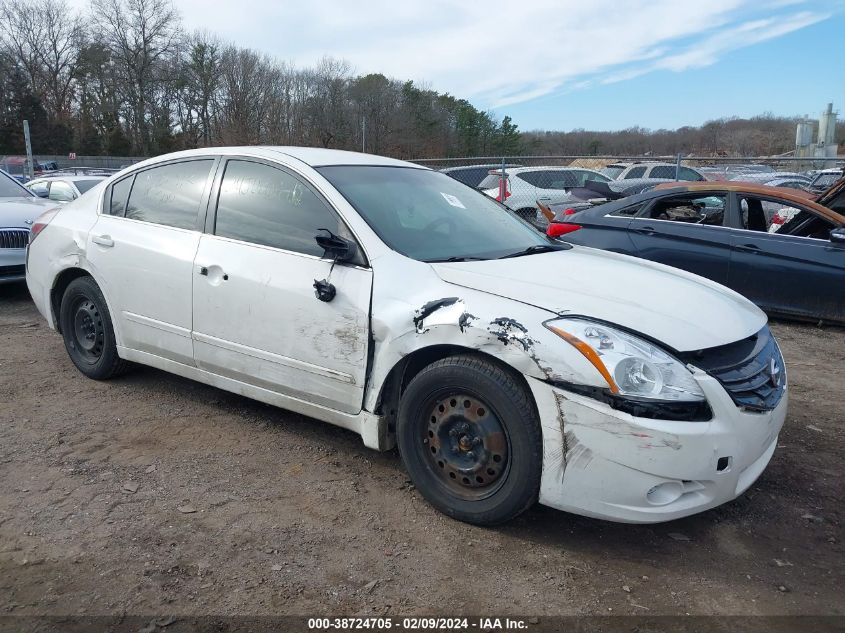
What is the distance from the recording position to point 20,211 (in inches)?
295

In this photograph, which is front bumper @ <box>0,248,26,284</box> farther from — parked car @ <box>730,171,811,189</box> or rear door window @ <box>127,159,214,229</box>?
parked car @ <box>730,171,811,189</box>

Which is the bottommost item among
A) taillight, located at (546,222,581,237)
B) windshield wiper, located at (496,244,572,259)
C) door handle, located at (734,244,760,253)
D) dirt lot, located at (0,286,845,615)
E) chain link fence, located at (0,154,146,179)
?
dirt lot, located at (0,286,845,615)

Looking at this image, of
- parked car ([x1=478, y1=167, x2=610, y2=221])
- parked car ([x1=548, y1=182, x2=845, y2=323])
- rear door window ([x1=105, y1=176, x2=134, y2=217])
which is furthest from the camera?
parked car ([x1=478, y1=167, x2=610, y2=221])

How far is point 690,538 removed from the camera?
296cm

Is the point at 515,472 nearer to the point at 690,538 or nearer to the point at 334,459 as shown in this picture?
the point at 690,538

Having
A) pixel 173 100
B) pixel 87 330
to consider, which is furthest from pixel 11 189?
pixel 173 100

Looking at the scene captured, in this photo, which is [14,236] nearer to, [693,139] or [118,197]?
[118,197]

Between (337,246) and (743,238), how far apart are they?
5116mm

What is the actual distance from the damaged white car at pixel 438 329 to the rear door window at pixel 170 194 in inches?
0.6

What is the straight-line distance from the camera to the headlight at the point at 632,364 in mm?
2596

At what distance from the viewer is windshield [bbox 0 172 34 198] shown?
822 centimetres

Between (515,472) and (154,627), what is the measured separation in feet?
4.68

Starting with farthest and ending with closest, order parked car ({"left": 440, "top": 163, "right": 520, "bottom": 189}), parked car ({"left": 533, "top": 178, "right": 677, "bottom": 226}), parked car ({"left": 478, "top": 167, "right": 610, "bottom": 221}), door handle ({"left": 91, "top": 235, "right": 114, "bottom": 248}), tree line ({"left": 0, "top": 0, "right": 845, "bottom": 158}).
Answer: tree line ({"left": 0, "top": 0, "right": 845, "bottom": 158})
parked car ({"left": 440, "top": 163, "right": 520, "bottom": 189})
parked car ({"left": 478, "top": 167, "right": 610, "bottom": 221})
parked car ({"left": 533, "top": 178, "right": 677, "bottom": 226})
door handle ({"left": 91, "top": 235, "right": 114, "bottom": 248})

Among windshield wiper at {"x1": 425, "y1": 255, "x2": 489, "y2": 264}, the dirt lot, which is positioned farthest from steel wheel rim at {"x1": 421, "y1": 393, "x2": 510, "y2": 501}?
windshield wiper at {"x1": 425, "y1": 255, "x2": 489, "y2": 264}
